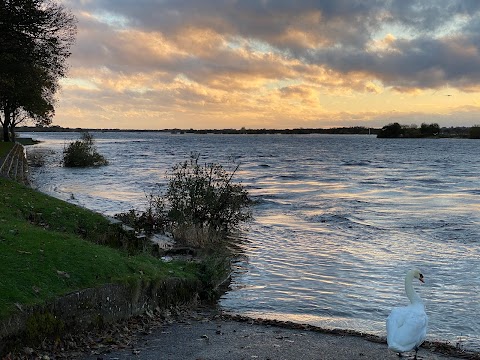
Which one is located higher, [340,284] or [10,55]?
[10,55]

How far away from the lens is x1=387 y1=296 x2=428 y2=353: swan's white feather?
669cm

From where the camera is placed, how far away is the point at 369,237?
1838 cm

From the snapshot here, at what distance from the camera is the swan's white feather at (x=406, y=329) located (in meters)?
6.69

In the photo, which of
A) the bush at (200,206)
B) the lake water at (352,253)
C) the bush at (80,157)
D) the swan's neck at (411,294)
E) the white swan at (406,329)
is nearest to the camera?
the white swan at (406,329)

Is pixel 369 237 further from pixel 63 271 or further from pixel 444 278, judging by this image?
pixel 63 271

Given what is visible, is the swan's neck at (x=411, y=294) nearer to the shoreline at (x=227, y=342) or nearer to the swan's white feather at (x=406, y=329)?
the swan's white feather at (x=406, y=329)

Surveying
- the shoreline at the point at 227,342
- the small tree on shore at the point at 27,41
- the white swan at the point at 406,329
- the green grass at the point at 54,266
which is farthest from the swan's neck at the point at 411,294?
the small tree on shore at the point at 27,41

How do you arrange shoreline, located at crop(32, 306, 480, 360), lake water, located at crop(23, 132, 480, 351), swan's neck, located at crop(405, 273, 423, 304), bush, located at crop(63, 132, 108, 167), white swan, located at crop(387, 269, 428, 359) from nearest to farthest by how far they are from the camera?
white swan, located at crop(387, 269, 428, 359), shoreline, located at crop(32, 306, 480, 360), swan's neck, located at crop(405, 273, 423, 304), lake water, located at crop(23, 132, 480, 351), bush, located at crop(63, 132, 108, 167)

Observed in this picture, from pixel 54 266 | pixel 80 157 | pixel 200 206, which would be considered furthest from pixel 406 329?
pixel 80 157

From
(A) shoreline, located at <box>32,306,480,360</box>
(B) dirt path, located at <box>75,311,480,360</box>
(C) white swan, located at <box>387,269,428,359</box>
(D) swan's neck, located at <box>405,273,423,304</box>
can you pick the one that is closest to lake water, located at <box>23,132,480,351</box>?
(A) shoreline, located at <box>32,306,480,360</box>

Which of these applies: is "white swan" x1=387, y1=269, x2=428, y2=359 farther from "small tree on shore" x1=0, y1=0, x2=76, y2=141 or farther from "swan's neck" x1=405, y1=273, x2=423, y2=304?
"small tree on shore" x1=0, y1=0, x2=76, y2=141

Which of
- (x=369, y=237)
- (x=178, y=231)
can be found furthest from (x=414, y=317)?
(x=369, y=237)

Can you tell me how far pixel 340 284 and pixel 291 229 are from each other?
7.73 m

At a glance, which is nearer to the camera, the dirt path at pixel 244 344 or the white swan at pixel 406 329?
the white swan at pixel 406 329
